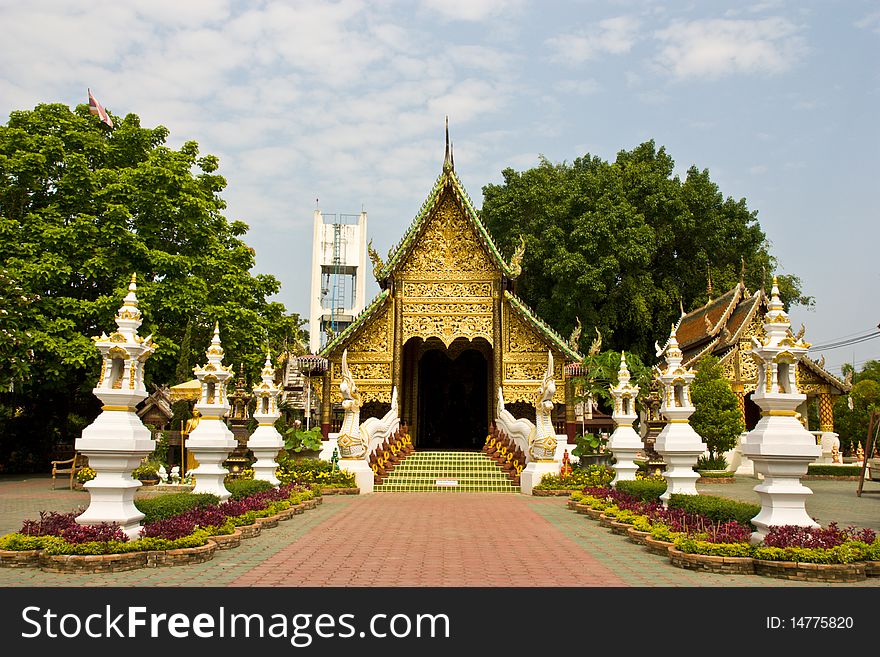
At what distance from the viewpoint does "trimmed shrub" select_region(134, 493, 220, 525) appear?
7961 millimetres

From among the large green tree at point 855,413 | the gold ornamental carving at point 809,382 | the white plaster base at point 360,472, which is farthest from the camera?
the large green tree at point 855,413

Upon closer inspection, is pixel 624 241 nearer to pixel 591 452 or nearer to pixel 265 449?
pixel 591 452

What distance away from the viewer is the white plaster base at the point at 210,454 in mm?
10086

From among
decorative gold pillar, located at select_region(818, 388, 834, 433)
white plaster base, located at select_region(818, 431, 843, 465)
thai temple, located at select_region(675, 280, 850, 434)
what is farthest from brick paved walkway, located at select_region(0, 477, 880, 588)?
decorative gold pillar, located at select_region(818, 388, 834, 433)

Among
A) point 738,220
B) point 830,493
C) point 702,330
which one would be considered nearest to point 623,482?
point 830,493

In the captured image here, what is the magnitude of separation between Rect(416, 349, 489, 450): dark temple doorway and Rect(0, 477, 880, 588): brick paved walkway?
1097 centimetres

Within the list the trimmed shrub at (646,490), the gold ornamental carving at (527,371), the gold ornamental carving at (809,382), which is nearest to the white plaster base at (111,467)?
the trimmed shrub at (646,490)

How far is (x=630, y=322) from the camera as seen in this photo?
29.9 metres

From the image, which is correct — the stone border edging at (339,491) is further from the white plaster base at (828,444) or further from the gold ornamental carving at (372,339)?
the white plaster base at (828,444)

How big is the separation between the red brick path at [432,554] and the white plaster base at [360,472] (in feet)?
11.7

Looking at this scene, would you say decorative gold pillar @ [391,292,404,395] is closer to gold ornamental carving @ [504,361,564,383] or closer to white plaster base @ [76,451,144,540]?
gold ornamental carving @ [504,361,564,383]

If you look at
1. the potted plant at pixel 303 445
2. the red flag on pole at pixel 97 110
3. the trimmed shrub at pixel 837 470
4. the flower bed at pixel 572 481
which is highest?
the red flag on pole at pixel 97 110

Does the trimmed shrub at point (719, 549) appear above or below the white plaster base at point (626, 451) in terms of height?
below

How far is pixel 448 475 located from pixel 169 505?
32.2ft
